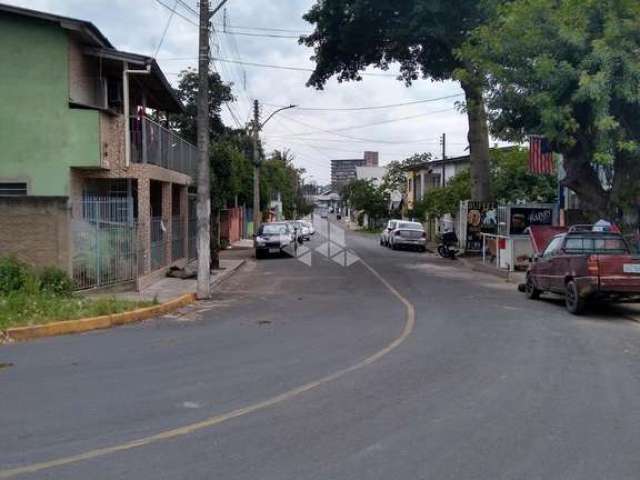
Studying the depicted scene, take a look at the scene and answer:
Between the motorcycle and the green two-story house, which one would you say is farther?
the motorcycle

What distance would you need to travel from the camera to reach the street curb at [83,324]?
427 inches

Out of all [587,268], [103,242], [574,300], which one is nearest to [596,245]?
[587,268]

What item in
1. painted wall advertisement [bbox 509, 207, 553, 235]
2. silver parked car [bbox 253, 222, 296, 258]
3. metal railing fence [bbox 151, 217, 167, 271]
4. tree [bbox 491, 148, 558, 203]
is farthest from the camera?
tree [bbox 491, 148, 558, 203]

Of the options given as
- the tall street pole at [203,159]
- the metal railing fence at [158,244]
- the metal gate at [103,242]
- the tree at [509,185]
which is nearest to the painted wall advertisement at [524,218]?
the tree at [509,185]

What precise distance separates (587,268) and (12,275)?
11243 mm

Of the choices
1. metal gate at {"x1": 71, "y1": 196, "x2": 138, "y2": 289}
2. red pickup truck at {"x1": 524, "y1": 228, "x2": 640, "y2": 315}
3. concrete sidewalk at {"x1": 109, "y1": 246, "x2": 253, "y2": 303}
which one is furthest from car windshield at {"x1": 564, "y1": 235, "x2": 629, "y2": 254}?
metal gate at {"x1": 71, "y1": 196, "x2": 138, "y2": 289}

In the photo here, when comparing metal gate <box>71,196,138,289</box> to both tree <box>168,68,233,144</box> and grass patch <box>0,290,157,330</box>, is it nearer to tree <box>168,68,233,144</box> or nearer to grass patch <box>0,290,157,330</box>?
grass patch <box>0,290,157,330</box>

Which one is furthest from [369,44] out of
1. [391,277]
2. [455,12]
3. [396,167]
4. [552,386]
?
[396,167]

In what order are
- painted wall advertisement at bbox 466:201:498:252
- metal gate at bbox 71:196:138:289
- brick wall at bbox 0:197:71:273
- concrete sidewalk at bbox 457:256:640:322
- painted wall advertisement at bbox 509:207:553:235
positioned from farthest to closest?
painted wall advertisement at bbox 466:201:498:252 → painted wall advertisement at bbox 509:207:553:235 → metal gate at bbox 71:196:138:289 → brick wall at bbox 0:197:71:273 → concrete sidewalk at bbox 457:256:640:322

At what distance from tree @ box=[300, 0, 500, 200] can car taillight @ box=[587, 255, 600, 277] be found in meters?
12.1

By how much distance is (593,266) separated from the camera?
1312cm

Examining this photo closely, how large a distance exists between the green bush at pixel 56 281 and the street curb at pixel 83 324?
2.09 meters

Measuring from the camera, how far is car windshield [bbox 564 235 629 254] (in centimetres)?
1412

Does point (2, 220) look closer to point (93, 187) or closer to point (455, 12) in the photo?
point (93, 187)
